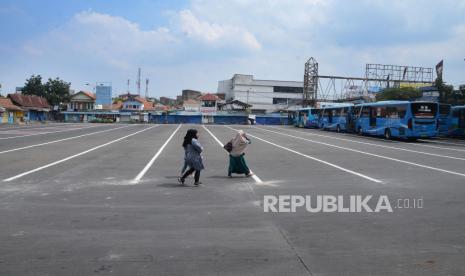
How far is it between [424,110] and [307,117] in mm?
33172

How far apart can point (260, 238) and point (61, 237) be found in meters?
2.63

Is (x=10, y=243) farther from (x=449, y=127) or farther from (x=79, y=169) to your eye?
(x=449, y=127)

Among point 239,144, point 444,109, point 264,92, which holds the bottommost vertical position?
point 239,144

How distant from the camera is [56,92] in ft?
359

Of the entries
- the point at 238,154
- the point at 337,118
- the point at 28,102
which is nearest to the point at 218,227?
the point at 238,154

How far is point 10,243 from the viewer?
21.6 ft

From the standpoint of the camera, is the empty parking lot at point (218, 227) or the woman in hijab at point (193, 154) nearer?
the empty parking lot at point (218, 227)

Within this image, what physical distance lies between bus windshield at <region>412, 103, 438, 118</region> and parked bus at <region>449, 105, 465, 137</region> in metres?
6.26

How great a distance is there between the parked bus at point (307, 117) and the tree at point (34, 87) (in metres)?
61.9

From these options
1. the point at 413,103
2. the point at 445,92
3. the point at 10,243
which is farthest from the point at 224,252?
the point at 445,92

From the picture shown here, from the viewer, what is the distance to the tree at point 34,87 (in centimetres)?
10999

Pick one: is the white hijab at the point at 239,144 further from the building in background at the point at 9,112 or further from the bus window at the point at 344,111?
the building in background at the point at 9,112

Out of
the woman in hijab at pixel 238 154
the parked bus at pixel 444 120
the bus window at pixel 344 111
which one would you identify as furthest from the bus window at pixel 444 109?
the woman in hijab at pixel 238 154

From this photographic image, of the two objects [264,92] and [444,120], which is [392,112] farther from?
[264,92]
